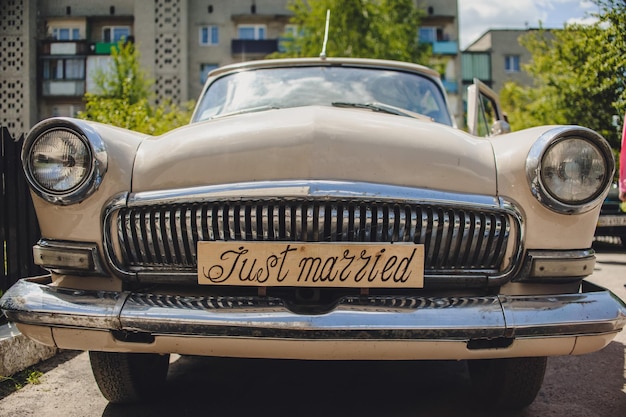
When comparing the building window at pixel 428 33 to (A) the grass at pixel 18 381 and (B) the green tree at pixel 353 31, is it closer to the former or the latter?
(B) the green tree at pixel 353 31

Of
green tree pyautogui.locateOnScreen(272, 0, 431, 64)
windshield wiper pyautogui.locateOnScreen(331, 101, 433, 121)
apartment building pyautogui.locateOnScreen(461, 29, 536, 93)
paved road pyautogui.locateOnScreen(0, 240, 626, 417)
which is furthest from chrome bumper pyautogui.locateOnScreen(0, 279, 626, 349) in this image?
apartment building pyautogui.locateOnScreen(461, 29, 536, 93)

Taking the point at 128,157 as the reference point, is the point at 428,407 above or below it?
below

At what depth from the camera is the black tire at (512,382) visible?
2.57m

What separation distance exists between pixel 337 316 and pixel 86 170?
1.09 meters

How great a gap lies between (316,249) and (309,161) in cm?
33

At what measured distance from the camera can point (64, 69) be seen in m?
31.0

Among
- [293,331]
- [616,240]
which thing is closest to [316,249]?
[293,331]

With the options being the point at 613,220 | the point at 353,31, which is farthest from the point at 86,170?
the point at 353,31

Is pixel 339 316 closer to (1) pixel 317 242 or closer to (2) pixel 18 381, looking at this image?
(1) pixel 317 242

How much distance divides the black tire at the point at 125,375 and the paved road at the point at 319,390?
7 cm

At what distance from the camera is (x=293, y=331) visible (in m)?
2.01

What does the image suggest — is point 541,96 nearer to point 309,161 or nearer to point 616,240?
point 616,240

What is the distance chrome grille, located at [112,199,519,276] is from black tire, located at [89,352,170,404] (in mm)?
581

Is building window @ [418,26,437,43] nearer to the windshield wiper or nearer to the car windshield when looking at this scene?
the car windshield
